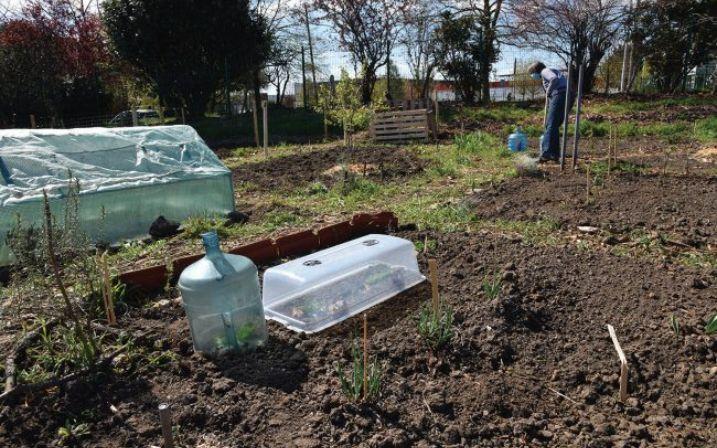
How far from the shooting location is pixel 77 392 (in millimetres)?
2424

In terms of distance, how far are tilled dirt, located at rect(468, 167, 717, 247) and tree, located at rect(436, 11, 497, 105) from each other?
1250 centimetres

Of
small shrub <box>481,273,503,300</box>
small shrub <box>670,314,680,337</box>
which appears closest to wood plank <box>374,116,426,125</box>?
small shrub <box>481,273,503,300</box>

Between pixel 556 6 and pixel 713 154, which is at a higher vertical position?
Result: pixel 556 6

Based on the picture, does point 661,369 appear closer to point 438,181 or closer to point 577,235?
point 577,235

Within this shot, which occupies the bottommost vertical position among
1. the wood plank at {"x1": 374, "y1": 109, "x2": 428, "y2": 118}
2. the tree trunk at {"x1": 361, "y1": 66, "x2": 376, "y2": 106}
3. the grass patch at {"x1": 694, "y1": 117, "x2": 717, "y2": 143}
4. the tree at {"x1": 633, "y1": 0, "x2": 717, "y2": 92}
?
the grass patch at {"x1": 694, "y1": 117, "x2": 717, "y2": 143}

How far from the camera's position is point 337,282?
340 centimetres

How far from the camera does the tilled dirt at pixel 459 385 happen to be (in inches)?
83.7

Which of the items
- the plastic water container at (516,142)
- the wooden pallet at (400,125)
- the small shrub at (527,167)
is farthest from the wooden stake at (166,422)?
the wooden pallet at (400,125)

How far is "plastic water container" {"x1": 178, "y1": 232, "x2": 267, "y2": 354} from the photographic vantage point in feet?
8.73

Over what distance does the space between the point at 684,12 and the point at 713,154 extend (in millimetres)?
11039

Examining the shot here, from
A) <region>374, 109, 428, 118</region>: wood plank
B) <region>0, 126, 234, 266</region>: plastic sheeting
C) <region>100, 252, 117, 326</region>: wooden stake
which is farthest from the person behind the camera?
<region>374, 109, 428, 118</region>: wood plank

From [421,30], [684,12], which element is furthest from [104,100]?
[684,12]

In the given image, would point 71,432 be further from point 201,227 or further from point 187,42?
point 187,42

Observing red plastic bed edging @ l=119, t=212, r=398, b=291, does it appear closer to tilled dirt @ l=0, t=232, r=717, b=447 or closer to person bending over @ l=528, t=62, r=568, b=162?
tilled dirt @ l=0, t=232, r=717, b=447
